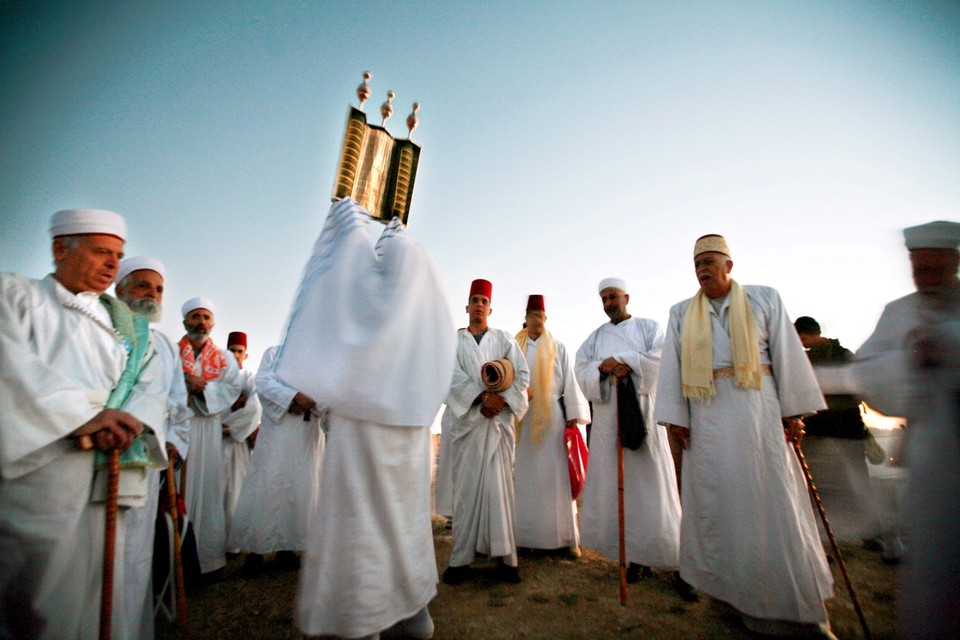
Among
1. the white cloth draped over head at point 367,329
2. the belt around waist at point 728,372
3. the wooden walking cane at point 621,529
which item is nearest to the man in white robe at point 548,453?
the wooden walking cane at point 621,529

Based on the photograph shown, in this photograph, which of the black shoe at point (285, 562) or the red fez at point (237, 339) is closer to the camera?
the black shoe at point (285, 562)

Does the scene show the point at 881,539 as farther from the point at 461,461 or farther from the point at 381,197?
the point at 381,197

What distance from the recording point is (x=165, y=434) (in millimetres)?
3170

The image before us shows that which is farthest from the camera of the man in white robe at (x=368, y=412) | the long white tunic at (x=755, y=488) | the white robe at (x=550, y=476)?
the white robe at (x=550, y=476)

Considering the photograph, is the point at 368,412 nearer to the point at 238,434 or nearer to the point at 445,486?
the point at 238,434

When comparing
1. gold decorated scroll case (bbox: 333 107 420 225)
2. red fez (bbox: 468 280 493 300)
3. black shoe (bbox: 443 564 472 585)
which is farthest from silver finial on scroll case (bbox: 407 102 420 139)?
black shoe (bbox: 443 564 472 585)

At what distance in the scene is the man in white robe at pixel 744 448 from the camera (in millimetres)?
2789

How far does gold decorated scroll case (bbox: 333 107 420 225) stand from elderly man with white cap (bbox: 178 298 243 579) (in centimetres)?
282

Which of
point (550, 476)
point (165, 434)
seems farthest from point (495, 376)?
point (165, 434)

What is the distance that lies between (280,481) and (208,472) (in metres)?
0.74

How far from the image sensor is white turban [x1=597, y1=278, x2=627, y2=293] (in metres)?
5.16

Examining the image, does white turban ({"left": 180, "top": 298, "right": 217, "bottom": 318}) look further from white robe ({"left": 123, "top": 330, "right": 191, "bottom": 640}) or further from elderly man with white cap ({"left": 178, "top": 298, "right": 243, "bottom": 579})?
white robe ({"left": 123, "top": 330, "right": 191, "bottom": 640})

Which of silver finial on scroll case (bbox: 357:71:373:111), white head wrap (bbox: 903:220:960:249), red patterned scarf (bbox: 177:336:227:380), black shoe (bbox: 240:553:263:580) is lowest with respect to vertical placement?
black shoe (bbox: 240:553:263:580)

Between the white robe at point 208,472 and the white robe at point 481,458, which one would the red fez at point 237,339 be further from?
the white robe at point 481,458
